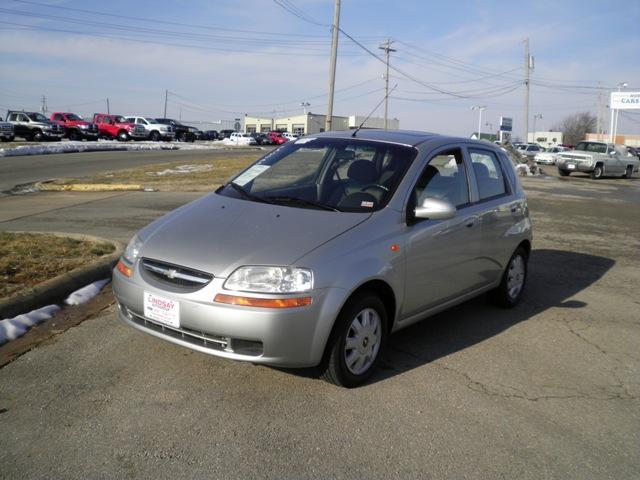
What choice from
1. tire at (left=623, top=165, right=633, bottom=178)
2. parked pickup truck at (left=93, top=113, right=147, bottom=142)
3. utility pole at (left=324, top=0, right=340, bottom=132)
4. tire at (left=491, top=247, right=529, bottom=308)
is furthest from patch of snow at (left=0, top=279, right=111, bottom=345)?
parked pickup truck at (left=93, top=113, right=147, bottom=142)

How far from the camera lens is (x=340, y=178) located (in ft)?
15.2

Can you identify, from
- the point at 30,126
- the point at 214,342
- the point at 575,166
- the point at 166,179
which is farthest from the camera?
the point at 30,126

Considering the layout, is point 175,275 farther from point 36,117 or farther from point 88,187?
point 36,117

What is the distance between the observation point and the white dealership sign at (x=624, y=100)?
52844mm

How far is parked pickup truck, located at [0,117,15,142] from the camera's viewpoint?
1398 inches

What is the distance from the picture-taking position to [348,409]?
11.8 ft

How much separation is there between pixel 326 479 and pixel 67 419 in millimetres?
1535

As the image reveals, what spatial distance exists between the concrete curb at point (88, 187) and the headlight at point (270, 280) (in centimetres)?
1291

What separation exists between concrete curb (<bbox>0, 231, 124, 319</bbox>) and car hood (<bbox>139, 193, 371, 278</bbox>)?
4.67ft

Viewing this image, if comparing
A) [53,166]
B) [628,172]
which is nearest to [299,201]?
[53,166]

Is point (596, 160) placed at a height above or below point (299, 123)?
below

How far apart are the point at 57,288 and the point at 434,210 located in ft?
11.2

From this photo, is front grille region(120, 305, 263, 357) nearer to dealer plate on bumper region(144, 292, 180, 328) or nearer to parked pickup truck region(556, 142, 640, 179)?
Answer: dealer plate on bumper region(144, 292, 180, 328)

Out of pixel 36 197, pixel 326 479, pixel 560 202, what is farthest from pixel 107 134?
pixel 326 479
